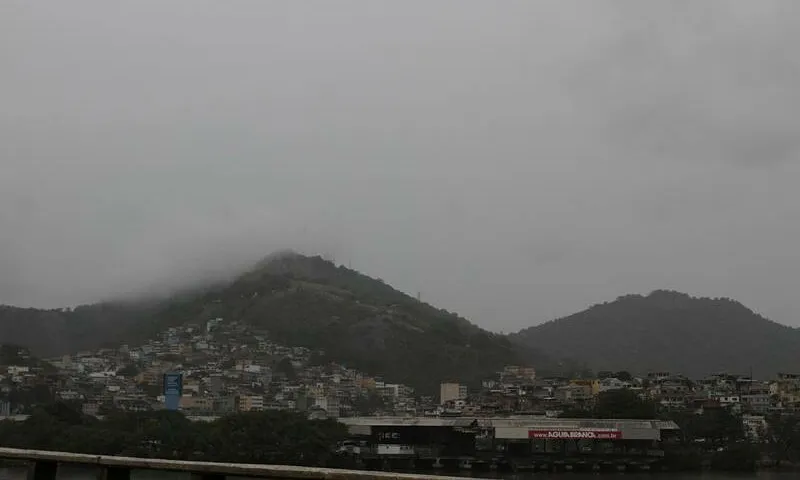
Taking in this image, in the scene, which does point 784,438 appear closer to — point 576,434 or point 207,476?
point 576,434

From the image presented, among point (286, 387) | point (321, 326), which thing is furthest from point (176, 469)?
point (321, 326)

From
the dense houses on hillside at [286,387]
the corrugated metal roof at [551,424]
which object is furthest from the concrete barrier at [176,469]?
the dense houses on hillside at [286,387]

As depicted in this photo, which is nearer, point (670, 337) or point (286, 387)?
point (286, 387)

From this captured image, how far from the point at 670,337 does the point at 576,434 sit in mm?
68416

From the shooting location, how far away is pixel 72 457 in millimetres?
4254

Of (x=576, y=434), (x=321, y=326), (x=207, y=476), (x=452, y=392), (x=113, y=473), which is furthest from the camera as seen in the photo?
(x=321, y=326)

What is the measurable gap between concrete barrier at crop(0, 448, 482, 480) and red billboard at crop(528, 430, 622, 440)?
1294 inches

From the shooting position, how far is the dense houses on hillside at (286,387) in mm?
46969

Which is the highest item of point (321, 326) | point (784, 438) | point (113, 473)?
point (321, 326)

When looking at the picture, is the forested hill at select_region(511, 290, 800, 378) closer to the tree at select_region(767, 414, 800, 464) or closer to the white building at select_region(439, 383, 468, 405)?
the white building at select_region(439, 383, 468, 405)

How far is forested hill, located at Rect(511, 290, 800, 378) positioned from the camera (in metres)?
87.2

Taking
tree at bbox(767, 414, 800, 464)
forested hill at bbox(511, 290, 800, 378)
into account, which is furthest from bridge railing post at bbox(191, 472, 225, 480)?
forested hill at bbox(511, 290, 800, 378)

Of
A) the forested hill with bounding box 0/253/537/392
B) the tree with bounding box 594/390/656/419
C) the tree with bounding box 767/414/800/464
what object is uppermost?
the forested hill with bounding box 0/253/537/392

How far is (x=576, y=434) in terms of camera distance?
3581cm
